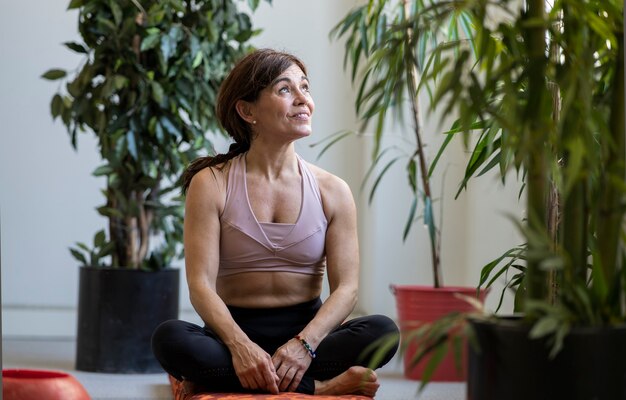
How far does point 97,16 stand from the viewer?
3791 millimetres

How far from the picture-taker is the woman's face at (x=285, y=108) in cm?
261

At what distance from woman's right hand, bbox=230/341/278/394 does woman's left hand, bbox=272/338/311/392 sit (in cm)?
3

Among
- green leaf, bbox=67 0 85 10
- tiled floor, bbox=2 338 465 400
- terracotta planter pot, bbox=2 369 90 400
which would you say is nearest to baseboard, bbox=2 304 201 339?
tiled floor, bbox=2 338 465 400

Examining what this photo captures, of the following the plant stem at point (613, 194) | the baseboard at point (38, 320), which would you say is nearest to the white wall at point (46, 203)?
the baseboard at point (38, 320)

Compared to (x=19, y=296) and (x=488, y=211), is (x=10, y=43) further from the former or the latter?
(x=488, y=211)

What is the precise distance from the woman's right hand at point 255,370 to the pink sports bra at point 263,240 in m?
0.26

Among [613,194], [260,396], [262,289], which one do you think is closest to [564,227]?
[613,194]

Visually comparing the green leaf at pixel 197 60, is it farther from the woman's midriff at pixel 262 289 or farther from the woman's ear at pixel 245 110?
the woman's midriff at pixel 262 289

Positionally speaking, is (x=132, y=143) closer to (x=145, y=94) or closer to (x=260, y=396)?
(x=145, y=94)

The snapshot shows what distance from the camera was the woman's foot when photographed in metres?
2.48

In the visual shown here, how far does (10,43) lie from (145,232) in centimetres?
154

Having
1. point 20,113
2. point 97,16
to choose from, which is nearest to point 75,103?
point 97,16

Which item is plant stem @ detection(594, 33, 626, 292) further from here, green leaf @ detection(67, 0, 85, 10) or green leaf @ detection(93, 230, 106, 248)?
green leaf @ detection(93, 230, 106, 248)

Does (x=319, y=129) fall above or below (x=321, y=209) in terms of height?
above
